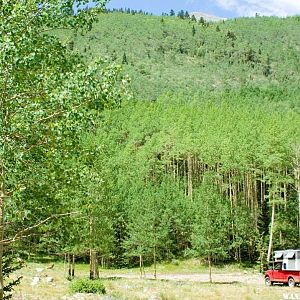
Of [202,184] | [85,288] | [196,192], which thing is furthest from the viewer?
[196,192]

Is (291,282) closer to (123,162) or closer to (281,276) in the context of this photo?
(281,276)

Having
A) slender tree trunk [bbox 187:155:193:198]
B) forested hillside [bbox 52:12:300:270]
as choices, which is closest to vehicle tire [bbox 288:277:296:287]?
forested hillside [bbox 52:12:300:270]

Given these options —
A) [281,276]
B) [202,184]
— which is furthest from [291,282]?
[202,184]

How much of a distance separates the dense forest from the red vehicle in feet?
23.7

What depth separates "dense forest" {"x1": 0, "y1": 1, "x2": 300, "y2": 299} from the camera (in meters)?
10.6

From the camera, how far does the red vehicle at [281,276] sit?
139 feet

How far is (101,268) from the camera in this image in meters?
68.1

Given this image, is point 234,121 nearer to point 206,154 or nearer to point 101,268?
point 206,154

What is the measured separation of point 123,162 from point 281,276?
4269cm

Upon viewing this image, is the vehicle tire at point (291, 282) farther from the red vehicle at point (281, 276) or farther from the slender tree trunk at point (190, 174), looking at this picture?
the slender tree trunk at point (190, 174)

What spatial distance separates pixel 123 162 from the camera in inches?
3238

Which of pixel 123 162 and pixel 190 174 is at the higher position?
pixel 123 162

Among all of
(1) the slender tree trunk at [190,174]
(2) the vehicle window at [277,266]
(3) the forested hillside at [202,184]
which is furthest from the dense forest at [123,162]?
(2) the vehicle window at [277,266]

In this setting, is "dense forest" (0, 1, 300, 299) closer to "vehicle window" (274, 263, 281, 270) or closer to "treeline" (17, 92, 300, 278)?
"treeline" (17, 92, 300, 278)
